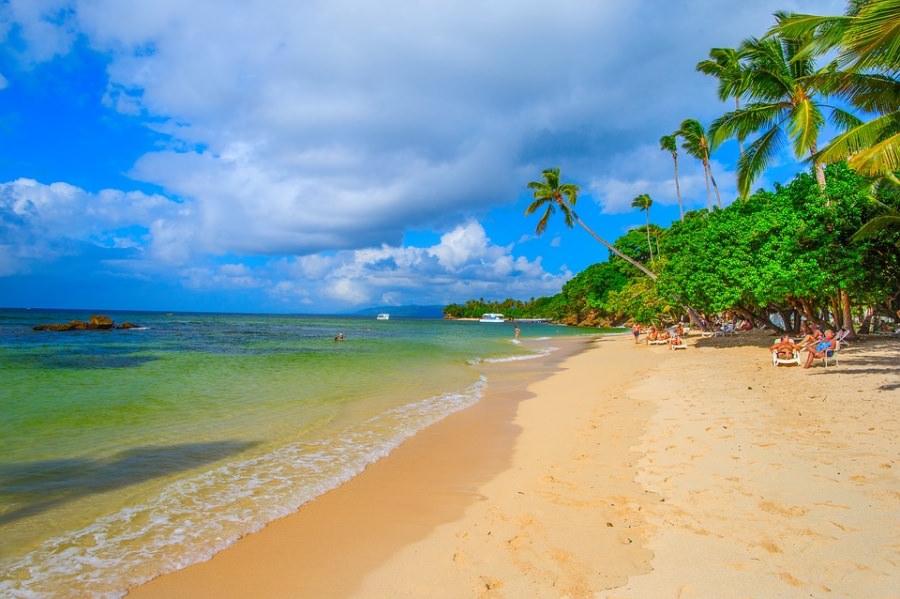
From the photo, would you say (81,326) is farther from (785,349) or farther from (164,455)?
(785,349)

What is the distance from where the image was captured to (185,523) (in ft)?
15.8

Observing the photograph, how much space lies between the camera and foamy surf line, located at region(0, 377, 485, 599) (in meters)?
3.82

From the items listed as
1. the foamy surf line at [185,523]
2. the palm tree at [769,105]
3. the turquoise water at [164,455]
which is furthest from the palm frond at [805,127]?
the foamy surf line at [185,523]

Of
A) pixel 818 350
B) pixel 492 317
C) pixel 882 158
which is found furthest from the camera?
pixel 492 317

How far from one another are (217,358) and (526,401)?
1752cm

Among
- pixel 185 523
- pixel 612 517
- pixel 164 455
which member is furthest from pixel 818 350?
pixel 164 455

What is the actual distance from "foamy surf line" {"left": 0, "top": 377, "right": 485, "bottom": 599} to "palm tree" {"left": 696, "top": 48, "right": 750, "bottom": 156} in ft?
61.9

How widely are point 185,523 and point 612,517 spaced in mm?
4275

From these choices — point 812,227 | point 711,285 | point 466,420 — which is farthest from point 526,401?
point 711,285

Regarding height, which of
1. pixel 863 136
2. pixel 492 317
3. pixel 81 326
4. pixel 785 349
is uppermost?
pixel 863 136

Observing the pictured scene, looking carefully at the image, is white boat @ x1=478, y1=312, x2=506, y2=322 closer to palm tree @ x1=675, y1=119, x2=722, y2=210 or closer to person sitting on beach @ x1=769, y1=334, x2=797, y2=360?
palm tree @ x1=675, y1=119, x2=722, y2=210

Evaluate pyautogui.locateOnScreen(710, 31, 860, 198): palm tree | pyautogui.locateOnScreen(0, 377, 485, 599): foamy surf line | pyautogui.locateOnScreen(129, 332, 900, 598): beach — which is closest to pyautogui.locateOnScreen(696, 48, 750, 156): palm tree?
pyautogui.locateOnScreen(710, 31, 860, 198): palm tree

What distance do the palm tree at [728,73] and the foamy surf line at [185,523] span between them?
18.9 m

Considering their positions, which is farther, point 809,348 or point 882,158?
point 809,348
